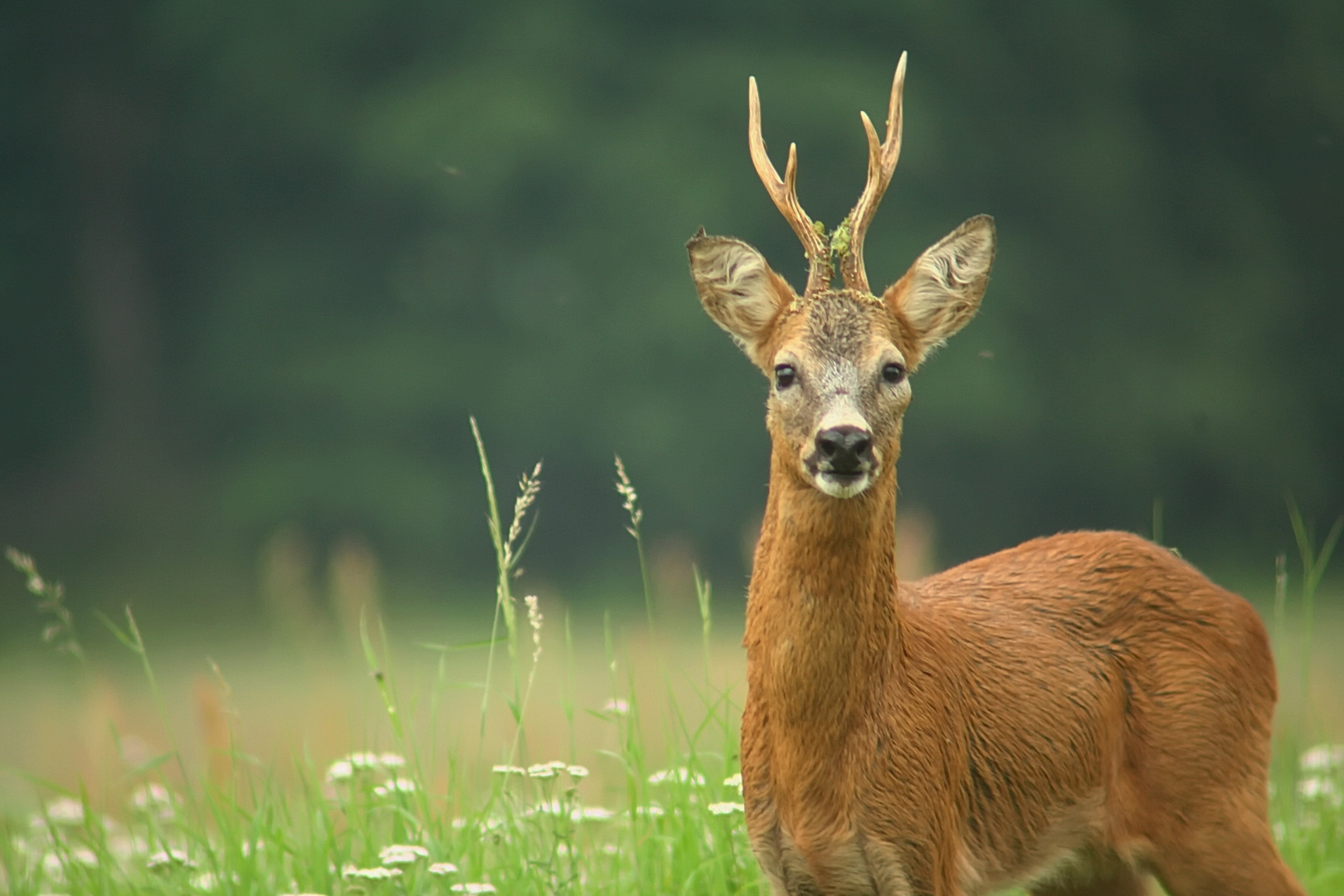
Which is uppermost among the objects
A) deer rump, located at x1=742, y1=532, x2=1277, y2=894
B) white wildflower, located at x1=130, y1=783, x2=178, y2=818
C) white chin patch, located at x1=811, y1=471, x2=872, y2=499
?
white chin patch, located at x1=811, y1=471, x2=872, y2=499

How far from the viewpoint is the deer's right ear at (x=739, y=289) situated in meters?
3.75

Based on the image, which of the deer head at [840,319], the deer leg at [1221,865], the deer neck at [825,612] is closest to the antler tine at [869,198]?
the deer head at [840,319]

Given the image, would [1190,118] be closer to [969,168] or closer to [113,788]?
[969,168]

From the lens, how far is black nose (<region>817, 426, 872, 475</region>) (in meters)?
3.32

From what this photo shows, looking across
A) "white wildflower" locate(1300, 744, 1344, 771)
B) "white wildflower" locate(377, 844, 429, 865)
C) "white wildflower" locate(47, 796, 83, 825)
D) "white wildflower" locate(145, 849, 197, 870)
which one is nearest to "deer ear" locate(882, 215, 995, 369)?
"white wildflower" locate(377, 844, 429, 865)

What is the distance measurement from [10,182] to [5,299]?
4.22ft

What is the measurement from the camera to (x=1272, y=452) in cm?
1945

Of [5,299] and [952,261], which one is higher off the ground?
[952,261]

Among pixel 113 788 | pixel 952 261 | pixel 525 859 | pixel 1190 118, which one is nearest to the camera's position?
pixel 952 261

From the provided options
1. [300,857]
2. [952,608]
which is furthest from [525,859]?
[952,608]

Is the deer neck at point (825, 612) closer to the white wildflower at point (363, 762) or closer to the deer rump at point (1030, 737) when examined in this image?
the deer rump at point (1030, 737)

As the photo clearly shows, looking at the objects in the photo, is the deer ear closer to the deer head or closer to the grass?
the deer head

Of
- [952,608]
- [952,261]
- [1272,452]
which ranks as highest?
[952,261]

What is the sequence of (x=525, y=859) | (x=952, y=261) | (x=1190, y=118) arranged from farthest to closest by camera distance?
(x=1190, y=118), (x=525, y=859), (x=952, y=261)
